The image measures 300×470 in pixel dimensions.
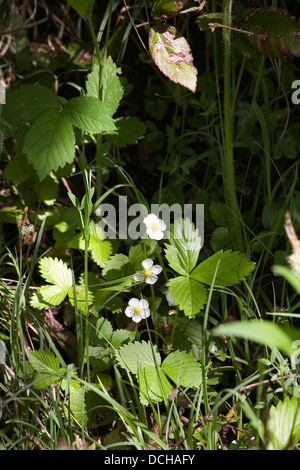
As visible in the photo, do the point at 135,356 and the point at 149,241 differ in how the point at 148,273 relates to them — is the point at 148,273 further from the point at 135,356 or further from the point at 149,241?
the point at 135,356

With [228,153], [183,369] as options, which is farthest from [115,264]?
[228,153]

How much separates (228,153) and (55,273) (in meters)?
0.70

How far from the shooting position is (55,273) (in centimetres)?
168

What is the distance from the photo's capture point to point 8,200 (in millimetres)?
2062

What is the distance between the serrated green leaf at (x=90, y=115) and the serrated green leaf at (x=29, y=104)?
7 centimetres

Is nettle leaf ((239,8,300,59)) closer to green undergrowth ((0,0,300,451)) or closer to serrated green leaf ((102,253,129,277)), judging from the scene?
green undergrowth ((0,0,300,451))

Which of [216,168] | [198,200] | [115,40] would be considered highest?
[115,40]

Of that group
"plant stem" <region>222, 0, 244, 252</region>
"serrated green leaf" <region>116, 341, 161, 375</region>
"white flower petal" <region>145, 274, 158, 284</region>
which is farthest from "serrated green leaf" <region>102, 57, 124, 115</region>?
"serrated green leaf" <region>116, 341, 161, 375</region>

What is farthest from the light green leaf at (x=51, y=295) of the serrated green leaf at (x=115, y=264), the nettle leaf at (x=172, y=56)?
the nettle leaf at (x=172, y=56)

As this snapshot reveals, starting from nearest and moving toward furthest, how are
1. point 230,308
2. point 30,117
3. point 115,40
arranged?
point 30,117
point 230,308
point 115,40

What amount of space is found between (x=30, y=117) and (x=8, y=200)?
19.9 inches

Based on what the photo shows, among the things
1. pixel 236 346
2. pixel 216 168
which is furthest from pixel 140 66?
pixel 236 346

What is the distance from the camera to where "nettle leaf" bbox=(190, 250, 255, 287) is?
4.90 ft
